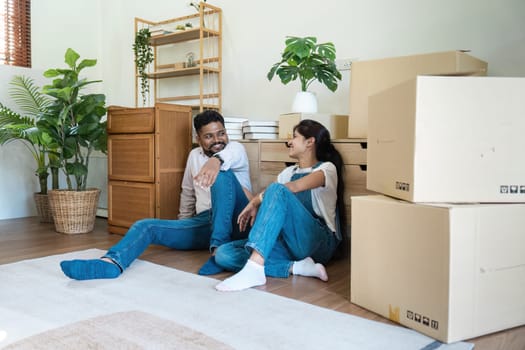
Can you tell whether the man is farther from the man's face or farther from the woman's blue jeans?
the woman's blue jeans

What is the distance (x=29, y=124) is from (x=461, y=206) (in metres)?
3.00

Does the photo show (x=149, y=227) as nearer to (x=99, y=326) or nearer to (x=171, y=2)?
(x=99, y=326)

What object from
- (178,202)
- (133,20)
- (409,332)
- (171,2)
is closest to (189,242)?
(178,202)

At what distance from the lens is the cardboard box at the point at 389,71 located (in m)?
2.14

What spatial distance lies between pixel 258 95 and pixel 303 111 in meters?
0.80

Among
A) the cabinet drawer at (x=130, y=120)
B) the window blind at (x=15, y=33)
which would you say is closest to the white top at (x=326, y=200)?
the cabinet drawer at (x=130, y=120)

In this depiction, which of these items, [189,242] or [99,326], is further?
[189,242]

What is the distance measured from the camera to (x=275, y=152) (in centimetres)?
269

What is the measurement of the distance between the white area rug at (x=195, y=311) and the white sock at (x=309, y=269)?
0.31 meters

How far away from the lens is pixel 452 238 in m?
1.33

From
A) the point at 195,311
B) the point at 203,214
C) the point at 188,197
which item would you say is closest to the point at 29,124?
the point at 188,197

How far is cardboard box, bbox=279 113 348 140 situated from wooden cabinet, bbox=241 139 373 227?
8cm

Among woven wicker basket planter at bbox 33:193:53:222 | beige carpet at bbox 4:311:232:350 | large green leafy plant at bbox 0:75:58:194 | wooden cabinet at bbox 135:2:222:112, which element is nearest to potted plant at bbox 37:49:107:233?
large green leafy plant at bbox 0:75:58:194

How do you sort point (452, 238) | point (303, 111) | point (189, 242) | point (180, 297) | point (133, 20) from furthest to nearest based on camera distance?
point (133, 20) < point (303, 111) < point (189, 242) < point (180, 297) < point (452, 238)
